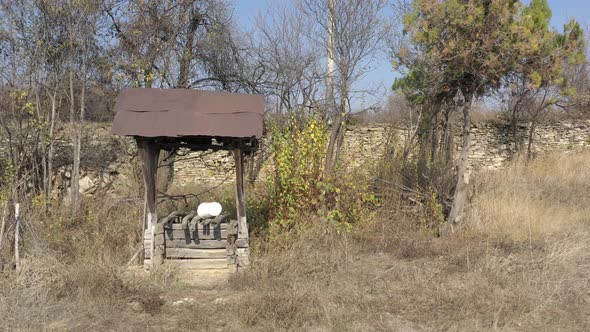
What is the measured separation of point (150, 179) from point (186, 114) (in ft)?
3.76

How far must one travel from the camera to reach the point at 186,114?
650 centimetres

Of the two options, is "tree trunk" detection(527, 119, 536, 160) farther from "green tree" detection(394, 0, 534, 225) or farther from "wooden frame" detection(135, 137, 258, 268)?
"wooden frame" detection(135, 137, 258, 268)

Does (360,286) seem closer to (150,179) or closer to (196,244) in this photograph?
(196,244)

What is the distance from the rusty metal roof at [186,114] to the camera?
20.8 feet

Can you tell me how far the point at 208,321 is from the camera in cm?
532

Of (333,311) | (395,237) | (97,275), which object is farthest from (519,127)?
(97,275)

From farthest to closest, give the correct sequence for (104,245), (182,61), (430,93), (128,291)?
(182,61) → (430,93) → (104,245) → (128,291)

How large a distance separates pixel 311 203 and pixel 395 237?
4.83 ft

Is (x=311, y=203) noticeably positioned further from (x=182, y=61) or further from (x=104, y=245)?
(x=182, y=61)

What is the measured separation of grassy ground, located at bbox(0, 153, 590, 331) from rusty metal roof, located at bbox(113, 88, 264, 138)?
179 cm

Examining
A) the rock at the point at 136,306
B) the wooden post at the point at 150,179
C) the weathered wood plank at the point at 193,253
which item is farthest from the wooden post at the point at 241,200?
the rock at the point at 136,306

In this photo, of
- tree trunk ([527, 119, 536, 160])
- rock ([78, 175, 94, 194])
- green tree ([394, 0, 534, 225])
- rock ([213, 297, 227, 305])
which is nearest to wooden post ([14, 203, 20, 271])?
rock ([213, 297, 227, 305])

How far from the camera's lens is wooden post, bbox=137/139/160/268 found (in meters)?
6.89

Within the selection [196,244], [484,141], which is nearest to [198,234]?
[196,244]
